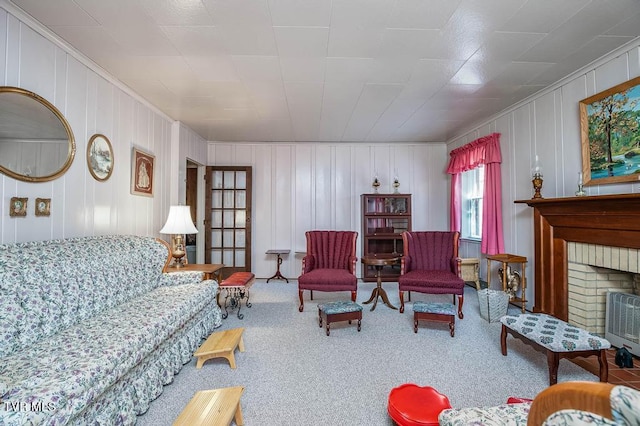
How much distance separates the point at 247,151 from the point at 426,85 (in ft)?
12.0

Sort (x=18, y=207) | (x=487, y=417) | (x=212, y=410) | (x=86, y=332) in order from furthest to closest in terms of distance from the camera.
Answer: (x=18, y=207) < (x=86, y=332) < (x=212, y=410) < (x=487, y=417)

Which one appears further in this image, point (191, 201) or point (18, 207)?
point (191, 201)

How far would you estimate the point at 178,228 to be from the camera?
3.49 meters

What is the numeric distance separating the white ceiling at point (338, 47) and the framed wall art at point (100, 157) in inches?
27.6

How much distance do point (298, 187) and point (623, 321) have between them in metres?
4.69

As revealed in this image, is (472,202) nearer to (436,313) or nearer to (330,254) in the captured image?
(330,254)

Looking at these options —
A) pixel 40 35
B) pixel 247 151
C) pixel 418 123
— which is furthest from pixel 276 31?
pixel 247 151

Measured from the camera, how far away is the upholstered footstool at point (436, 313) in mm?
2963

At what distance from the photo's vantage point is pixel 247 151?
5.80 meters

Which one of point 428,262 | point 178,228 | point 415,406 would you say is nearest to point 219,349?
point 415,406

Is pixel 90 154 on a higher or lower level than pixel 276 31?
lower

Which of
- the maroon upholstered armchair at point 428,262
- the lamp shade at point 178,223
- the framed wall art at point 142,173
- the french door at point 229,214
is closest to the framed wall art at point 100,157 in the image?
the framed wall art at point 142,173

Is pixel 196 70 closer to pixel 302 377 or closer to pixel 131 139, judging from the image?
pixel 131 139

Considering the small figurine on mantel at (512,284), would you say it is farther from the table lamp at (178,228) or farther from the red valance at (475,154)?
the table lamp at (178,228)
